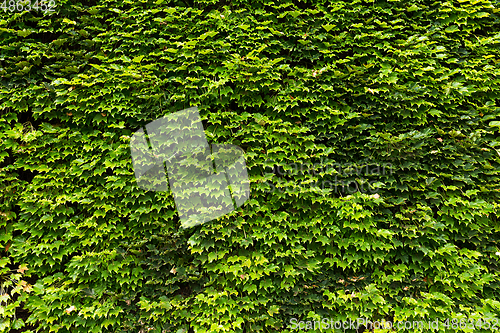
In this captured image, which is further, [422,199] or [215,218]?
[422,199]

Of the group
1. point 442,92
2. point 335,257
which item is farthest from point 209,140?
point 442,92

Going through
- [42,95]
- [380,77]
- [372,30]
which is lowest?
[380,77]

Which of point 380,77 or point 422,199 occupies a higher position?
point 380,77

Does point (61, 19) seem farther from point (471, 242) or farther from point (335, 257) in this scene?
point (471, 242)

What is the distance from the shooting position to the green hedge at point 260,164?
295 cm

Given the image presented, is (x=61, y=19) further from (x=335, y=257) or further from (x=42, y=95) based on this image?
(x=335, y=257)

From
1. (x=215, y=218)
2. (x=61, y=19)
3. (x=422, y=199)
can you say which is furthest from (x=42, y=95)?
(x=422, y=199)

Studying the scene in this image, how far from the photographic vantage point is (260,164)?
3.06 m

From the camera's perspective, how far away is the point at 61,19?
3270 mm

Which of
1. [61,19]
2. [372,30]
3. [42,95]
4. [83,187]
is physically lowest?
[83,187]

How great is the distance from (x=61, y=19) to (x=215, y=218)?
3.39 meters

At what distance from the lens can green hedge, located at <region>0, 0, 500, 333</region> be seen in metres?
2.95

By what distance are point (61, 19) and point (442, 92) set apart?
5214 mm

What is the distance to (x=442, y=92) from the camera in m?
3.23
